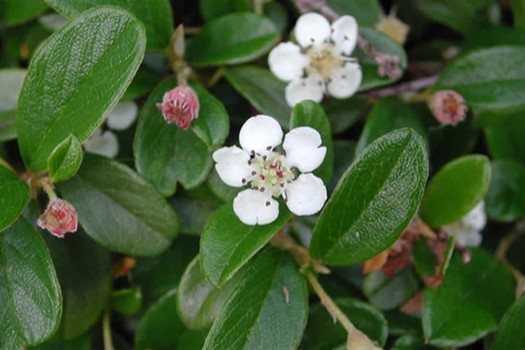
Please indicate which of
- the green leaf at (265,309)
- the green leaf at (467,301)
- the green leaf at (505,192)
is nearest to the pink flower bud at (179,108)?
the green leaf at (265,309)

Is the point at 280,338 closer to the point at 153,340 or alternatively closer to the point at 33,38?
the point at 153,340

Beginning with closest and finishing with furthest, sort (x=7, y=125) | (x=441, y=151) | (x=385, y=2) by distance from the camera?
(x=7, y=125) → (x=441, y=151) → (x=385, y=2)

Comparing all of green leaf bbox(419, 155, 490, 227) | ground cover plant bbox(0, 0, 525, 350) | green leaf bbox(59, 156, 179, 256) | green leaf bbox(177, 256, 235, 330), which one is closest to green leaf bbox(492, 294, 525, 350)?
ground cover plant bbox(0, 0, 525, 350)

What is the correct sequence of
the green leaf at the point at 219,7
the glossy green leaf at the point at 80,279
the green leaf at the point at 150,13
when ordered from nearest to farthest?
1. the green leaf at the point at 150,13
2. the glossy green leaf at the point at 80,279
3. the green leaf at the point at 219,7

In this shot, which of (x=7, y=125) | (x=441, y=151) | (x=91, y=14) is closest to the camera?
(x=91, y=14)

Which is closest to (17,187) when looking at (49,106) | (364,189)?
(49,106)

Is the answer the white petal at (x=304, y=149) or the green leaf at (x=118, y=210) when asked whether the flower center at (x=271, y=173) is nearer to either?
the white petal at (x=304, y=149)

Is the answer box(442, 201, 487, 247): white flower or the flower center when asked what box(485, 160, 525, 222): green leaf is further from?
the flower center
